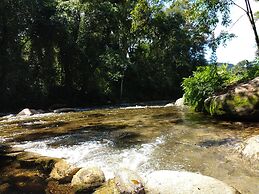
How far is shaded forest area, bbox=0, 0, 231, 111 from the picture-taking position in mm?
20531

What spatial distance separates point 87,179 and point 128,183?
80 cm

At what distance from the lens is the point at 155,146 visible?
21.4 ft

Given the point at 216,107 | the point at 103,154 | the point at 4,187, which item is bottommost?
the point at 4,187

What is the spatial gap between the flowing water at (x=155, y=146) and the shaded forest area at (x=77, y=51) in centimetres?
1178

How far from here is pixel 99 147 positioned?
6.84 meters

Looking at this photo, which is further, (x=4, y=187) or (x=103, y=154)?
(x=103, y=154)

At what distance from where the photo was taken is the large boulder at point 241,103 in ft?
27.9

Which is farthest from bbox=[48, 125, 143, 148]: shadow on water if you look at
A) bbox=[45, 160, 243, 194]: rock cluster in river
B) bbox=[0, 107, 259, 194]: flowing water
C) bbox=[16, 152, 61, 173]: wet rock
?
bbox=[45, 160, 243, 194]: rock cluster in river

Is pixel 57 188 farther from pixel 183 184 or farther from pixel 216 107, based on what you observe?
pixel 216 107

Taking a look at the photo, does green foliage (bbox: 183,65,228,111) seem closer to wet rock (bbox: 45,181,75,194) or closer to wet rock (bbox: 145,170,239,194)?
wet rock (bbox: 145,170,239,194)

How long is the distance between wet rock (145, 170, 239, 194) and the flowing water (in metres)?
0.39

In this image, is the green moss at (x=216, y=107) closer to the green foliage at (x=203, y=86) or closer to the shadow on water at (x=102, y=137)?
the green foliage at (x=203, y=86)

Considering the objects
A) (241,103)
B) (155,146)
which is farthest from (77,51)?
(155,146)

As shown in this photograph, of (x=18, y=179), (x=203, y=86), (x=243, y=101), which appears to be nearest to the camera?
(x=18, y=179)
